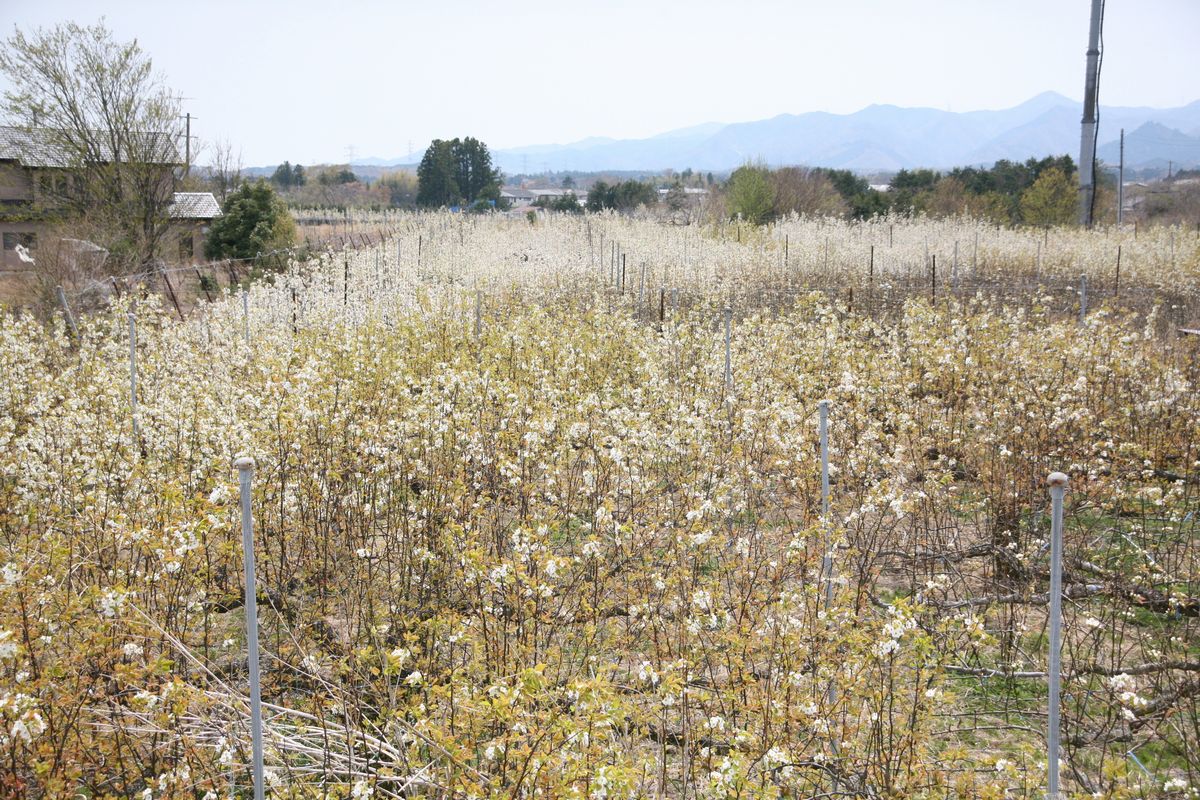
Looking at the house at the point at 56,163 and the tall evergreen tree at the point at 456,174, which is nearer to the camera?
the house at the point at 56,163

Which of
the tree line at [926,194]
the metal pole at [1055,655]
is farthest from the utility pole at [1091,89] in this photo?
the metal pole at [1055,655]

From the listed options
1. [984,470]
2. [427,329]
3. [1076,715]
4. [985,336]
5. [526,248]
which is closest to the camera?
[1076,715]

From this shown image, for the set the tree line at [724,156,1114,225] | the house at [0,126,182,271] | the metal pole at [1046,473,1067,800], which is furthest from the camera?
the tree line at [724,156,1114,225]

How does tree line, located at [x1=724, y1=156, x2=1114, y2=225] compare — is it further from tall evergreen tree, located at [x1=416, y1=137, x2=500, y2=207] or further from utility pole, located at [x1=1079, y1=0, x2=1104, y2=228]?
tall evergreen tree, located at [x1=416, y1=137, x2=500, y2=207]

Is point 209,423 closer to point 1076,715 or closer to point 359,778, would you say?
point 359,778

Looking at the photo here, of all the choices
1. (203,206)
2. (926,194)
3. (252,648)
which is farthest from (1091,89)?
(203,206)

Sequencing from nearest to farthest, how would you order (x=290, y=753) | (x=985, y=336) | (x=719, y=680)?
(x=290, y=753) < (x=719, y=680) < (x=985, y=336)

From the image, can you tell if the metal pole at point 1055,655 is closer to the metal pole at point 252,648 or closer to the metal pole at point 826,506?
the metal pole at point 826,506

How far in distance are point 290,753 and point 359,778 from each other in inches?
18.9

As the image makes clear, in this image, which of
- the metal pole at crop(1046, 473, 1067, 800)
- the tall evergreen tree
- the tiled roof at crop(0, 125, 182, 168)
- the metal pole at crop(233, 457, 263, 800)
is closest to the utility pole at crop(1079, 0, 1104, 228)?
the metal pole at crop(1046, 473, 1067, 800)

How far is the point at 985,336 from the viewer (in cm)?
805

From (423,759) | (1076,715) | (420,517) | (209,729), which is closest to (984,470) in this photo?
(1076,715)

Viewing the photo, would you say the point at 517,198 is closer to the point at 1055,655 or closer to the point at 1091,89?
the point at 1091,89

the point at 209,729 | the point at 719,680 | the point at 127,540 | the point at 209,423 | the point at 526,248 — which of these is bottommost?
the point at 719,680
